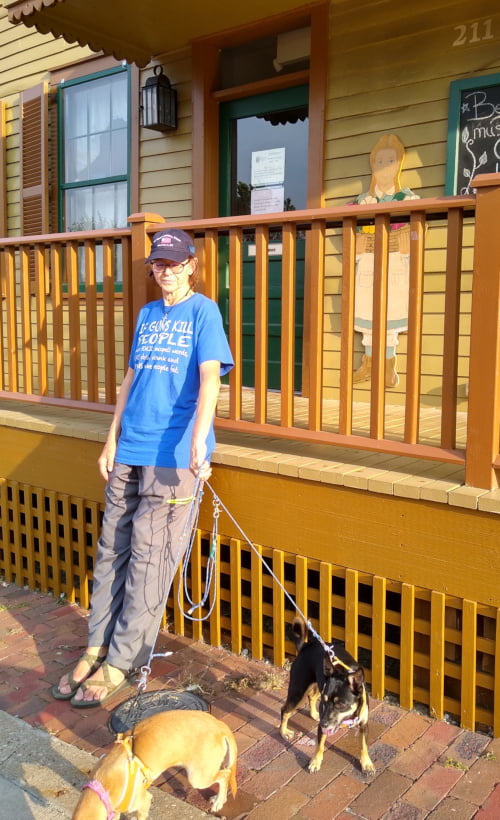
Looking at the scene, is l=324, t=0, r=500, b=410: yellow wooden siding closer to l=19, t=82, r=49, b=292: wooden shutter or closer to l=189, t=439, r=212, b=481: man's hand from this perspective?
l=189, t=439, r=212, b=481: man's hand

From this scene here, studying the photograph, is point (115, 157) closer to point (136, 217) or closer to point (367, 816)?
point (136, 217)

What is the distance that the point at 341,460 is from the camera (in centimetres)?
336

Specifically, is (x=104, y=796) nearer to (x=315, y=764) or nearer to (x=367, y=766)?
(x=315, y=764)

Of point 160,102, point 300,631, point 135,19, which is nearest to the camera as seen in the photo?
point 300,631

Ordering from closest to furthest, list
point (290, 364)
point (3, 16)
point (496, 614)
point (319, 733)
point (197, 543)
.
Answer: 1. point (319, 733)
2. point (496, 614)
3. point (290, 364)
4. point (197, 543)
5. point (3, 16)

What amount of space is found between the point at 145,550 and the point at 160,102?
14.0 feet

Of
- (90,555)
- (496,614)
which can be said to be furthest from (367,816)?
(90,555)

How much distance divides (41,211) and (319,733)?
6160 mm

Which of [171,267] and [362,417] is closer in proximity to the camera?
[171,267]

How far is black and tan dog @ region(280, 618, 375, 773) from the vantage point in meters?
2.36

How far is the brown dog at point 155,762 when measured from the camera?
192cm

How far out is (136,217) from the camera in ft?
12.4

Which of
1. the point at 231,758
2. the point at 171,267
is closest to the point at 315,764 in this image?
the point at 231,758

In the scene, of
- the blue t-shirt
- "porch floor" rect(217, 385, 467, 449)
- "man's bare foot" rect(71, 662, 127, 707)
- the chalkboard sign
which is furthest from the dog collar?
the chalkboard sign
